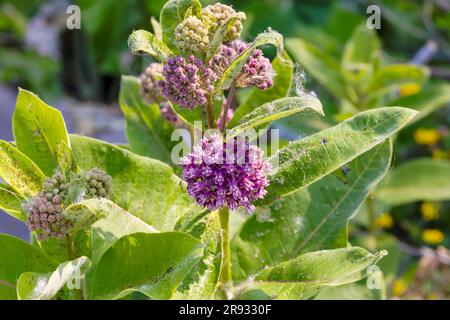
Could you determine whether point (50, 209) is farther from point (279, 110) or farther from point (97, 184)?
point (279, 110)

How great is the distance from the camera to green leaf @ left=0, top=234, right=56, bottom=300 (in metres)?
1.41

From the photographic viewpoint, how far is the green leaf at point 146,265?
4.04 feet

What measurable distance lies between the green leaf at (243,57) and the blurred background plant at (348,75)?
1100 mm

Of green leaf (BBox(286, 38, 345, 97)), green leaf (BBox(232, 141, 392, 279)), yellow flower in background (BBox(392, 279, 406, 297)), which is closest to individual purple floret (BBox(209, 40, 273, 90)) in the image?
green leaf (BBox(232, 141, 392, 279))

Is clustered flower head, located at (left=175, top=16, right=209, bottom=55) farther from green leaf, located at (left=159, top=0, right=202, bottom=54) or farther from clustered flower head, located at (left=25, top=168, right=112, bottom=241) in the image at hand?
clustered flower head, located at (left=25, top=168, right=112, bottom=241)

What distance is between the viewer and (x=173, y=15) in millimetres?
1258

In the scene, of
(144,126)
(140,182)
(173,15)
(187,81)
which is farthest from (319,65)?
(187,81)

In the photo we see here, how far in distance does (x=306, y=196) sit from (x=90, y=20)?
117 inches

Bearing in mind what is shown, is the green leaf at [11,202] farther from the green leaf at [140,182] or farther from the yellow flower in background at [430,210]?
the yellow flower in background at [430,210]

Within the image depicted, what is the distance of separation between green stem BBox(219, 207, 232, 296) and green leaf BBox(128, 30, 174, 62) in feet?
0.95

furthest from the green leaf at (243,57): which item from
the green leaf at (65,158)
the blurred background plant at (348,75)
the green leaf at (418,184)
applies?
the green leaf at (418,184)

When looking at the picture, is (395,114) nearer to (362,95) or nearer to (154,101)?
(154,101)

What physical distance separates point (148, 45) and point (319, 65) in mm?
1887
